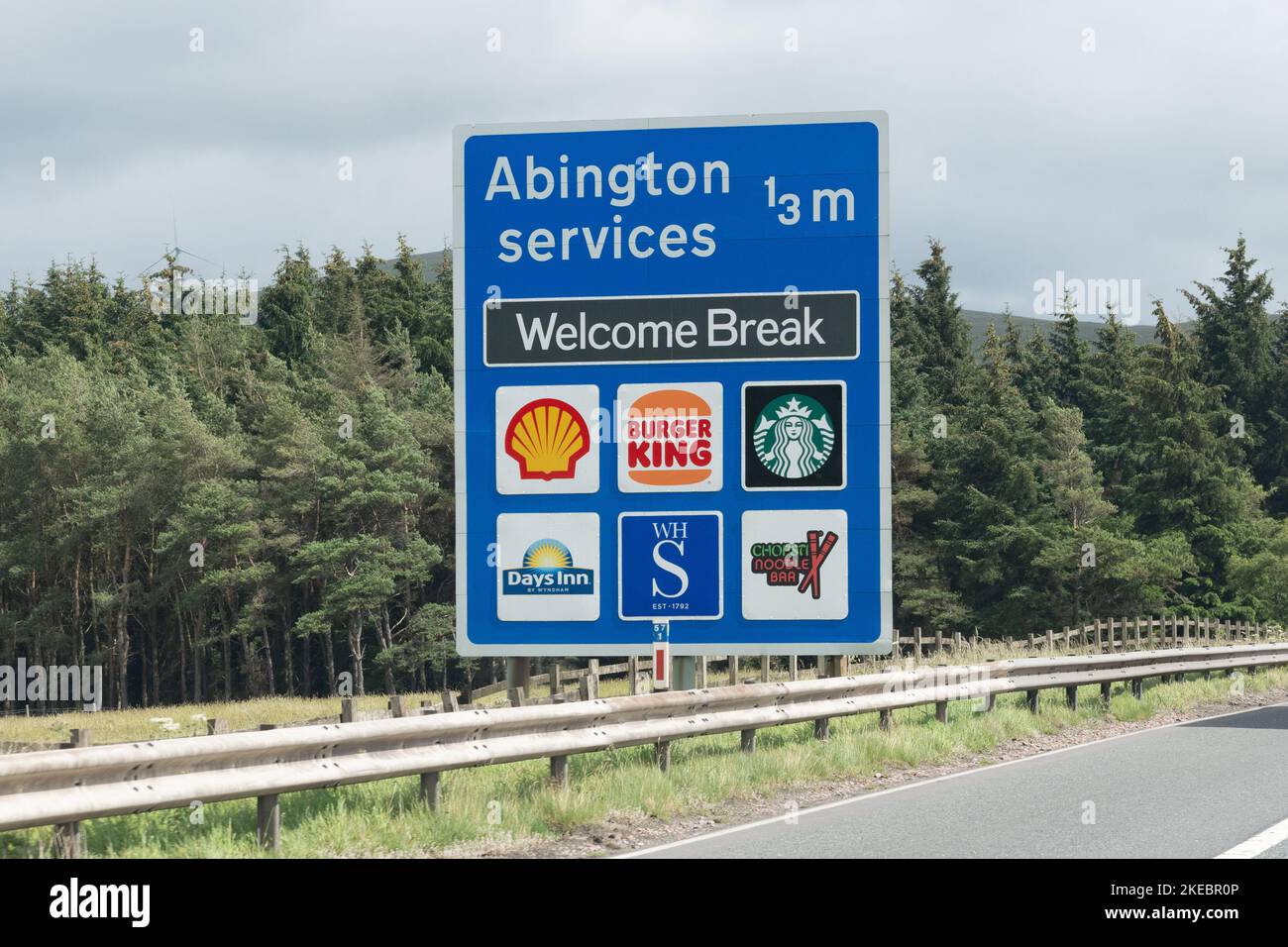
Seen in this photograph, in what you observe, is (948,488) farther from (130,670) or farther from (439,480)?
(130,670)

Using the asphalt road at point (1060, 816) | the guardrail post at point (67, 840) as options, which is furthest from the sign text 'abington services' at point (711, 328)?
the guardrail post at point (67, 840)

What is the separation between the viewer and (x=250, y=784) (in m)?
9.52

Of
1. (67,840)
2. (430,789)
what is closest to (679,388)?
(430,789)

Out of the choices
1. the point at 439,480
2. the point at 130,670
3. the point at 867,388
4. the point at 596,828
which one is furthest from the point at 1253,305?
the point at 596,828

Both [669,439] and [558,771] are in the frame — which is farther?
[669,439]

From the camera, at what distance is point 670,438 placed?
17.9 metres

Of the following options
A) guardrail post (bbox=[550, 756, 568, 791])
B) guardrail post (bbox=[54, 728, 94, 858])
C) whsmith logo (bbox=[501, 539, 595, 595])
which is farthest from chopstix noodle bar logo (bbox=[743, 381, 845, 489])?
guardrail post (bbox=[54, 728, 94, 858])

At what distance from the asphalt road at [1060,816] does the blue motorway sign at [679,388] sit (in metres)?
3.21

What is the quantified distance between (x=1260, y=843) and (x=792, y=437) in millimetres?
8098

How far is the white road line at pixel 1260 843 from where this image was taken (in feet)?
33.1

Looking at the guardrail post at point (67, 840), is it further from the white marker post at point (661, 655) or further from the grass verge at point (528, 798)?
the white marker post at point (661, 655)

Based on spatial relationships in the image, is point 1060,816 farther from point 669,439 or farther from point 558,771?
point 669,439

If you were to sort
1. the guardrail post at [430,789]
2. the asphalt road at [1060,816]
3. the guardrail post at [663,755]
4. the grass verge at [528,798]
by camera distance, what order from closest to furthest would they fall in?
1. the grass verge at [528,798]
2. the asphalt road at [1060,816]
3. the guardrail post at [430,789]
4. the guardrail post at [663,755]

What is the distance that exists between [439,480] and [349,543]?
8829 millimetres
